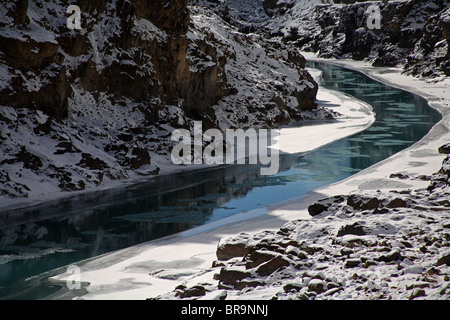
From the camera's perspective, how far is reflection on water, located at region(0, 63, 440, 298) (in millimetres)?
13242

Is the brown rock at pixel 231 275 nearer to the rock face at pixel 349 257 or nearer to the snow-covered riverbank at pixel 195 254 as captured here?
the rock face at pixel 349 257

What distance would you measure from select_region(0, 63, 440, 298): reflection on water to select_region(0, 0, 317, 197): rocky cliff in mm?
1488

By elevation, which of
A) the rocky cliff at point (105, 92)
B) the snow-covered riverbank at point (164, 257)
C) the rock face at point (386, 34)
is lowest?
the snow-covered riverbank at point (164, 257)

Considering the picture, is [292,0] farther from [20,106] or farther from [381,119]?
[20,106]

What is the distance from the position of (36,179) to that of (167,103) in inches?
374

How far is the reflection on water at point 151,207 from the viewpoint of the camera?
13242 mm

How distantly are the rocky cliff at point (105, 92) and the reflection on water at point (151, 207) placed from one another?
149 centimetres

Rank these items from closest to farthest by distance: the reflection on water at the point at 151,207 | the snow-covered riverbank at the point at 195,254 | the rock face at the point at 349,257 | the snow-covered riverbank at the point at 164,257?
the rock face at the point at 349,257 < the snow-covered riverbank at the point at 195,254 < the snow-covered riverbank at the point at 164,257 < the reflection on water at the point at 151,207

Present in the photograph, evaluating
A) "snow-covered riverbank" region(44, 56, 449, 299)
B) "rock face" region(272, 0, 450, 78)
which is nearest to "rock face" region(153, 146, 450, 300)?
"snow-covered riverbank" region(44, 56, 449, 299)

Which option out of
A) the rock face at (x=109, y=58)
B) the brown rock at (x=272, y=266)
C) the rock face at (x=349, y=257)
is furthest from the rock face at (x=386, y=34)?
the brown rock at (x=272, y=266)

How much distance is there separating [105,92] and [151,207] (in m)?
7.49

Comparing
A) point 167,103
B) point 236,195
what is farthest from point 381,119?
point 236,195

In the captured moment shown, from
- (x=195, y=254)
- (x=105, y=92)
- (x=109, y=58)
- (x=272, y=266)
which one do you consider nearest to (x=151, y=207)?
(x=195, y=254)

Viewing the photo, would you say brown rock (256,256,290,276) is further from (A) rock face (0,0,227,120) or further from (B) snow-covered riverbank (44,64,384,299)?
(A) rock face (0,0,227,120)
